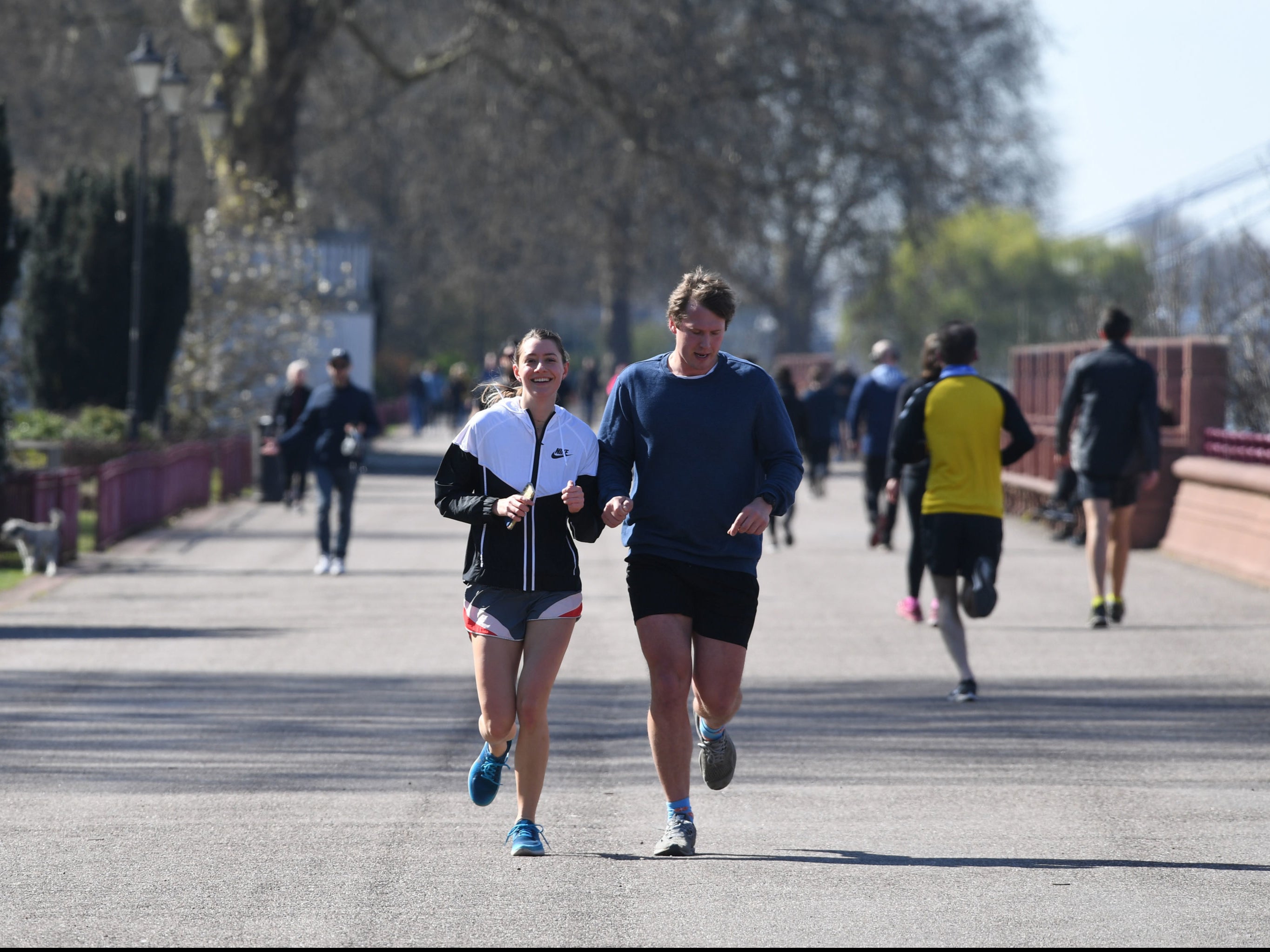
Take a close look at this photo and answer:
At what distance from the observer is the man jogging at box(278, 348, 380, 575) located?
15969 mm

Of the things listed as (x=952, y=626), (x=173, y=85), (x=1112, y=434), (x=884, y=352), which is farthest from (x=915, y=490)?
(x=173, y=85)

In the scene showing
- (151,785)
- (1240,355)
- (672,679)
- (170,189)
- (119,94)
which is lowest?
(151,785)

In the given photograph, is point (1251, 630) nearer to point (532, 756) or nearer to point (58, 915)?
point (532, 756)

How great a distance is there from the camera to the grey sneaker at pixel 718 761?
6.42m

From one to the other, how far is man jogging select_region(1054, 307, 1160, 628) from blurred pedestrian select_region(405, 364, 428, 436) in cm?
3710

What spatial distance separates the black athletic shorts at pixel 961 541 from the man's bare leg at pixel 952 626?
0.07m

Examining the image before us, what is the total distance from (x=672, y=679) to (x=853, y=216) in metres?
43.1

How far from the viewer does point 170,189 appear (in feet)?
83.1

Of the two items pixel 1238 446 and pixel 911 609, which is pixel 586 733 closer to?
pixel 911 609

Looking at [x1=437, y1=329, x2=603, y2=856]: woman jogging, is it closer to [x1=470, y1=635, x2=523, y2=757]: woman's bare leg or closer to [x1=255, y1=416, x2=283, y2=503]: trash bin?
[x1=470, y1=635, x2=523, y2=757]: woman's bare leg

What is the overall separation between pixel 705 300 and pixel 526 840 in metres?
1.80

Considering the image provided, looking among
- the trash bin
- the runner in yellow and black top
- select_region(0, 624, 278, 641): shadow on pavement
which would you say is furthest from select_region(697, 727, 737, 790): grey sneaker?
the trash bin

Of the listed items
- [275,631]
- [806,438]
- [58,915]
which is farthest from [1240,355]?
[58,915]

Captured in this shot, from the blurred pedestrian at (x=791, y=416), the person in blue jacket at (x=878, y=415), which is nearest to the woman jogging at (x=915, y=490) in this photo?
the person in blue jacket at (x=878, y=415)
